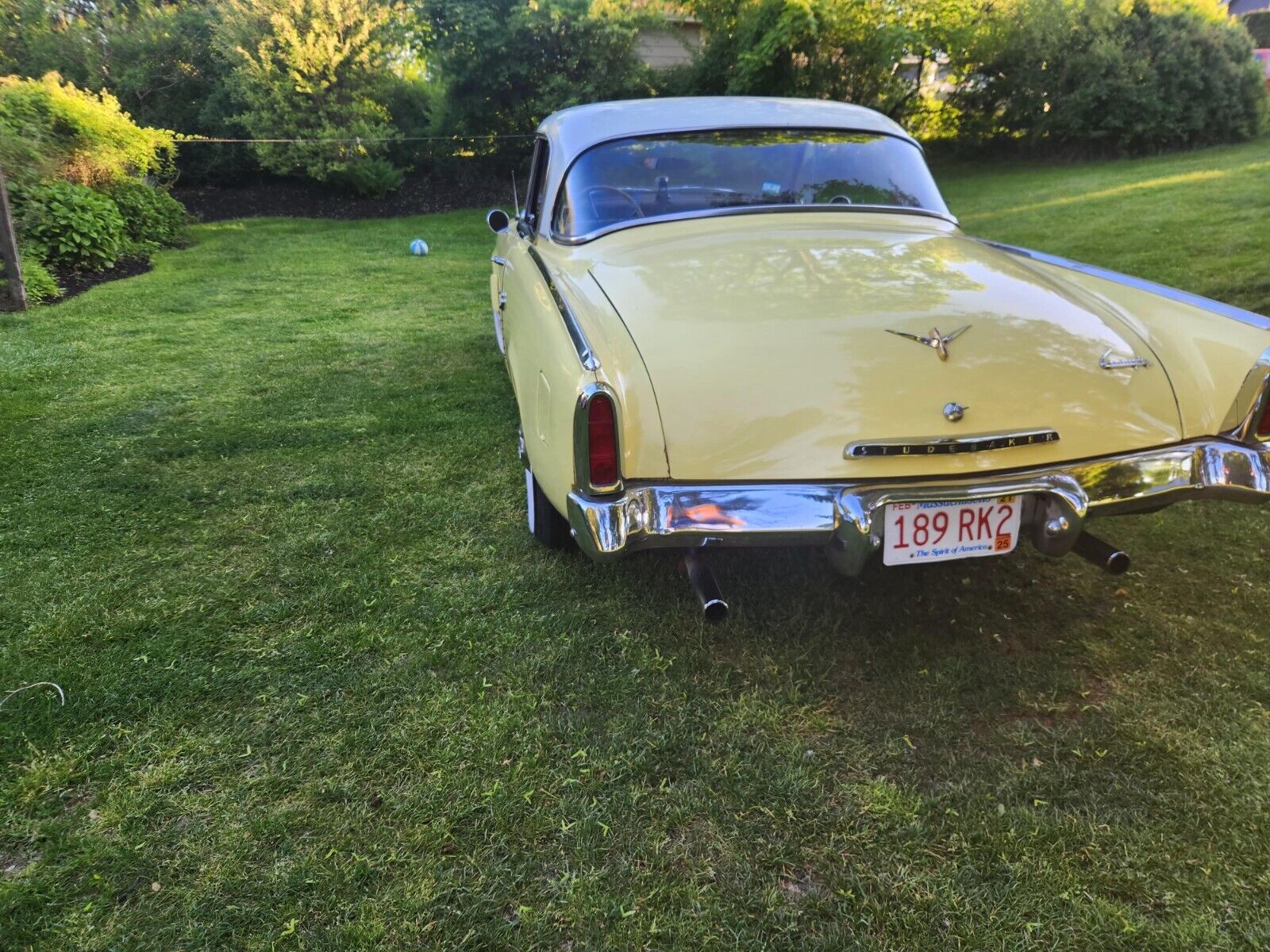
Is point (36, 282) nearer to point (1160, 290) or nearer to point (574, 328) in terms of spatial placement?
point (574, 328)

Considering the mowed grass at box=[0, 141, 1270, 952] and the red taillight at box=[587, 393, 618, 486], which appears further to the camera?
the red taillight at box=[587, 393, 618, 486]

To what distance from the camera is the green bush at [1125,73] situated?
13195 millimetres

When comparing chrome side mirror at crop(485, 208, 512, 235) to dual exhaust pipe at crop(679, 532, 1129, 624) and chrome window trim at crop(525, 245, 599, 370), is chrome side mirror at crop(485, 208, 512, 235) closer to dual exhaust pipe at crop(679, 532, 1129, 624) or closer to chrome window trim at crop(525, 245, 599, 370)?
chrome window trim at crop(525, 245, 599, 370)

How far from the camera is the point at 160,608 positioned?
2.79 m

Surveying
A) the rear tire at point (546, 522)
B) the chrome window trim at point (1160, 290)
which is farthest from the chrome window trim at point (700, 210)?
the rear tire at point (546, 522)

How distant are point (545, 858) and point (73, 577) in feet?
7.32

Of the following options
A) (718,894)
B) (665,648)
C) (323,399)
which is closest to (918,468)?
(665,648)

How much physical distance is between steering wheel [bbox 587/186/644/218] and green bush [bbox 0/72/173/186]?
7849 millimetres

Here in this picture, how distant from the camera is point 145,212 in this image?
1021cm

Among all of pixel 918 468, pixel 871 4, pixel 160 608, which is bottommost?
pixel 160 608

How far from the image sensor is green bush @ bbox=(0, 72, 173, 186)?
8.44 metres

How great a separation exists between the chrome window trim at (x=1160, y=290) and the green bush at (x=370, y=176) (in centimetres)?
1237

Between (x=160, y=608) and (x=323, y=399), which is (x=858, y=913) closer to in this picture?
(x=160, y=608)

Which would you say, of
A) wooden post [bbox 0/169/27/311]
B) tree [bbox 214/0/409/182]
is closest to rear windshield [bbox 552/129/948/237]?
wooden post [bbox 0/169/27/311]
